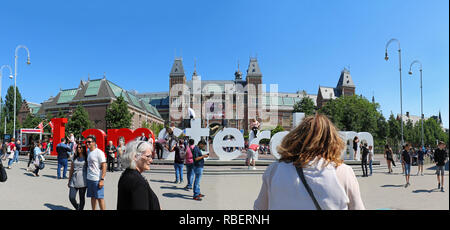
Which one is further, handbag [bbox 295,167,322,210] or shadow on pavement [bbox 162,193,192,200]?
shadow on pavement [bbox 162,193,192,200]

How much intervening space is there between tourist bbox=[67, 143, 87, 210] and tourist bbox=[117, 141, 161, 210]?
369 cm

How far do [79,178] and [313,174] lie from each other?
5437 mm

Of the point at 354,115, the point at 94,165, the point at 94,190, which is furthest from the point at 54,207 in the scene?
the point at 354,115

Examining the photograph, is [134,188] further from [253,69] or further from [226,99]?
[253,69]

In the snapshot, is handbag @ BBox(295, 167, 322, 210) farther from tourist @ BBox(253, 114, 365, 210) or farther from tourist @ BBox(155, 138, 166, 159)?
tourist @ BBox(155, 138, 166, 159)

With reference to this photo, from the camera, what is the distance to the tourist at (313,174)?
1668 millimetres

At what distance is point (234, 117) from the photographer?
88.6m

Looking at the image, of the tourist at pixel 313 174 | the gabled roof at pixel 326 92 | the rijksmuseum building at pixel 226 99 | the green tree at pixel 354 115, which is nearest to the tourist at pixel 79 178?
the tourist at pixel 313 174

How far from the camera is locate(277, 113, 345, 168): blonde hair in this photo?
1.75 metres

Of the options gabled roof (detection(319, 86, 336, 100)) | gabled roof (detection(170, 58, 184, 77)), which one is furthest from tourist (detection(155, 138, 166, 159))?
gabled roof (detection(319, 86, 336, 100))

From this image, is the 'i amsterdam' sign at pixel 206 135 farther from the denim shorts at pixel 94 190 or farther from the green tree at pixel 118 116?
the green tree at pixel 118 116

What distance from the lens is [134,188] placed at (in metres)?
2.40
